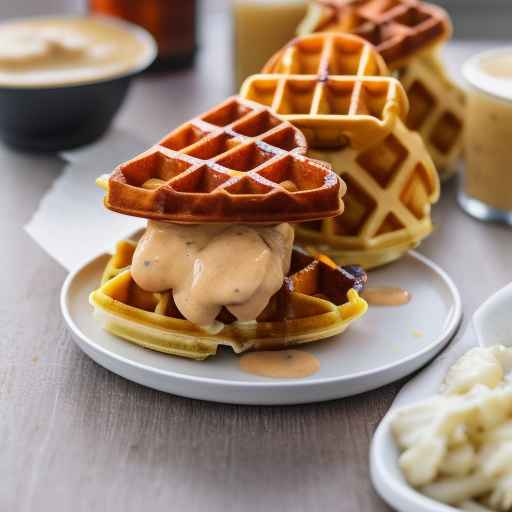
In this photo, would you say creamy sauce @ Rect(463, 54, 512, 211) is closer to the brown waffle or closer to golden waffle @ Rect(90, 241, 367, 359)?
the brown waffle

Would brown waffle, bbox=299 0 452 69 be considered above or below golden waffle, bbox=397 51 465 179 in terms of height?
above

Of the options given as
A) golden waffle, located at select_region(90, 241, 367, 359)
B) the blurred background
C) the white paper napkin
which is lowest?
the blurred background

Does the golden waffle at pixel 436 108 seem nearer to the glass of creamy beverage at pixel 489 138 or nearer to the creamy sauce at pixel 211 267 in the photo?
the glass of creamy beverage at pixel 489 138

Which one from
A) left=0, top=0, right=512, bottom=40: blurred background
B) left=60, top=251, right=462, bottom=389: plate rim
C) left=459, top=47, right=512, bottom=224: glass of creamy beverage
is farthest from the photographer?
left=0, top=0, right=512, bottom=40: blurred background

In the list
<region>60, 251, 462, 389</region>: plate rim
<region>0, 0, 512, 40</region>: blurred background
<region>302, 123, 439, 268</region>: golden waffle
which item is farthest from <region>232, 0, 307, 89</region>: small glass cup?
<region>0, 0, 512, 40</region>: blurred background

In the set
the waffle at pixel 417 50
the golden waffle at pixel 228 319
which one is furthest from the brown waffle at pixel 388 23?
the golden waffle at pixel 228 319

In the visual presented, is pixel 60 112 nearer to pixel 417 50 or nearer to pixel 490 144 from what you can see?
pixel 417 50

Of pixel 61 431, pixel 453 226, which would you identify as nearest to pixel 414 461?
pixel 61 431

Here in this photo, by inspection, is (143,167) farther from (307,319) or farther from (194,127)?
(307,319)
